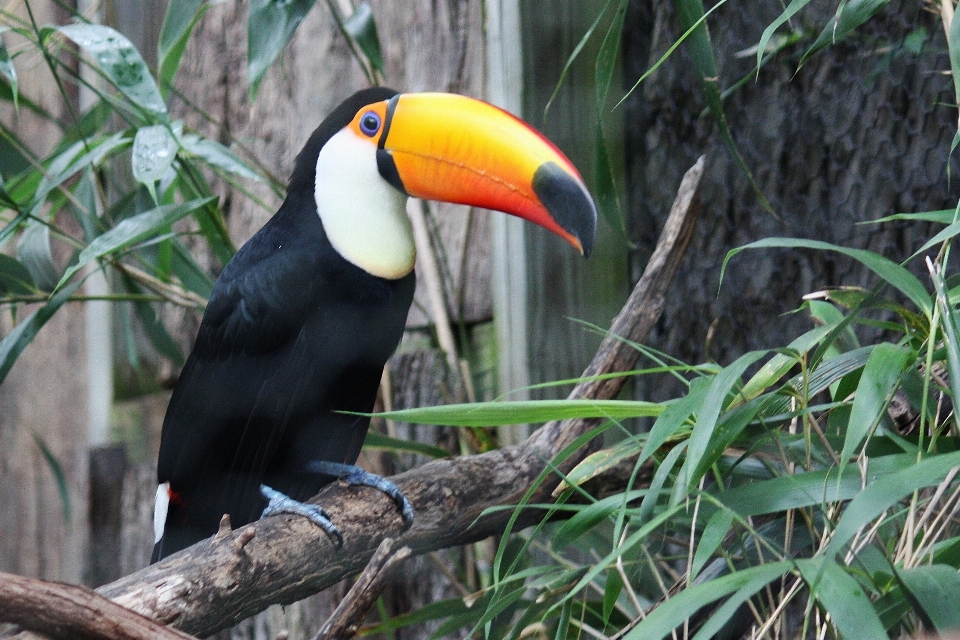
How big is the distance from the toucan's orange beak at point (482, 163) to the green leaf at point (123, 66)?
261 mm

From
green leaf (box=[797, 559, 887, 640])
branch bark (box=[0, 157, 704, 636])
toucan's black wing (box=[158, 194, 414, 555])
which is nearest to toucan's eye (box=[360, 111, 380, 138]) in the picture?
toucan's black wing (box=[158, 194, 414, 555])

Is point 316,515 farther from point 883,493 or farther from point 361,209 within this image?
point 883,493

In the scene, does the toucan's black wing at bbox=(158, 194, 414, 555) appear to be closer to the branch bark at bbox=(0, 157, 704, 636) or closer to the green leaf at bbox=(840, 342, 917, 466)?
the branch bark at bbox=(0, 157, 704, 636)

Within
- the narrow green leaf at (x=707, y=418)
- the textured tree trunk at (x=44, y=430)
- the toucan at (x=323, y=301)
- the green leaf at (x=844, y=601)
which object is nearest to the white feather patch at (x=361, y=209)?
the toucan at (x=323, y=301)

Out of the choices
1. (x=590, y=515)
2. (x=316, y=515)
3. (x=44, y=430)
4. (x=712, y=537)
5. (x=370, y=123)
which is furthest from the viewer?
(x=44, y=430)

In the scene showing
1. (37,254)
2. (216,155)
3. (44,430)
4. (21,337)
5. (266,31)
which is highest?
(266,31)

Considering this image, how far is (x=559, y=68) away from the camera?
50.4 inches

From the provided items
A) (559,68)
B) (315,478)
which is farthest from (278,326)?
(559,68)

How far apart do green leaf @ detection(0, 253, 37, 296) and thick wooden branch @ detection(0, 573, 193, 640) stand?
2.64 ft

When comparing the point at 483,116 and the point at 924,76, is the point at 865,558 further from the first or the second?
the point at 924,76

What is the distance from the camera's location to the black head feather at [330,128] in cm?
113

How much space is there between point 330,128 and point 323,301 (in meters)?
0.23

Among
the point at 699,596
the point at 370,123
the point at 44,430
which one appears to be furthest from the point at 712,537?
the point at 44,430

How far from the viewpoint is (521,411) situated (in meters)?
0.71
